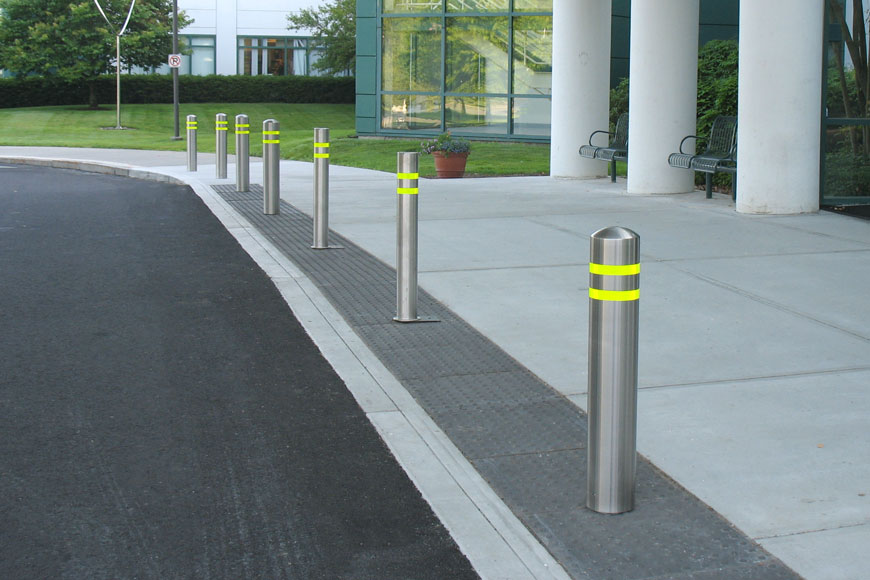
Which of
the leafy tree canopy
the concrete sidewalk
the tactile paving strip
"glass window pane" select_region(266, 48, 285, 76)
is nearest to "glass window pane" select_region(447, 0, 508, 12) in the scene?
the concrete sidewalk

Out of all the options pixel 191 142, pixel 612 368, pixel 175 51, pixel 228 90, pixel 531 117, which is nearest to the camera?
pixel 612 368

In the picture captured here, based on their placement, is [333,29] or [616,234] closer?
[616,234]

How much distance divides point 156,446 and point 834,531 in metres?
2.86

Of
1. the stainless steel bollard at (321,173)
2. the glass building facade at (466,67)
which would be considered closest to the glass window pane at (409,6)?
the glass building facade at (466,67)

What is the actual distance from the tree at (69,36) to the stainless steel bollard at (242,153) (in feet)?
113

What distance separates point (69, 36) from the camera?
1944 inches

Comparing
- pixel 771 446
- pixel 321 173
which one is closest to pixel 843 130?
pixel 321 173

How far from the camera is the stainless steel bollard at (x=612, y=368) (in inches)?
160

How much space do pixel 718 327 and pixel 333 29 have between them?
48056mm

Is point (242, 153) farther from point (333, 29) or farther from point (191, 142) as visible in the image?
point (333, 29)

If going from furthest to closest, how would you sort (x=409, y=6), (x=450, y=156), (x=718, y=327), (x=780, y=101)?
1. (x=409, y=6)
2. (x=450, y=156)
3. (x=780, y=101)
4. (x=718, y=327)

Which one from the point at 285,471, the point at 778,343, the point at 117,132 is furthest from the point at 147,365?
the point at 117,132

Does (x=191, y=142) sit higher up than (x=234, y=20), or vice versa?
(x=234, y=20)

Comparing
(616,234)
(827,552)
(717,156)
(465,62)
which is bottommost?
(827,552)
